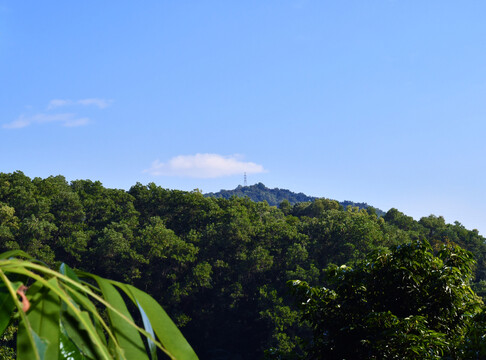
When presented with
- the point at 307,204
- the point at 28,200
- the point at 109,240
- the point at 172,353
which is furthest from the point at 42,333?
the point at 307,204

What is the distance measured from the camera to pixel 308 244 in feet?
90.1

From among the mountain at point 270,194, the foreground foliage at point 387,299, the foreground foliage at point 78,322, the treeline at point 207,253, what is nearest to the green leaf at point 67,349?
the foreground foliage at point 78,322

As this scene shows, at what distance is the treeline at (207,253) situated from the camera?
2509cm

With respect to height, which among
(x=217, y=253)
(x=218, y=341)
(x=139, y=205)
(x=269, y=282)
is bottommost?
(x=218, y=341)

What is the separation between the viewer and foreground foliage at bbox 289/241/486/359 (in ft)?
21.9

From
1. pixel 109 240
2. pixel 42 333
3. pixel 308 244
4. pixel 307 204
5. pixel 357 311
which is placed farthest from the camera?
pixel 307 204

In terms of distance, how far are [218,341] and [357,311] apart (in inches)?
825

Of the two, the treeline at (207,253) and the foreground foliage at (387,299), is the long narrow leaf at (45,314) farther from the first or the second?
the treeline at (207,253)

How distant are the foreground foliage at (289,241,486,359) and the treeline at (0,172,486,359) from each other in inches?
654

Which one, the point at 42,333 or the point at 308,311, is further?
the point at 308,311

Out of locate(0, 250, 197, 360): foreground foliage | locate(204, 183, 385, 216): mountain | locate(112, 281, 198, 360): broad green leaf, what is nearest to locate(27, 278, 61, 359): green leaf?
locate(0, 250, 197, 360): foreground foliage

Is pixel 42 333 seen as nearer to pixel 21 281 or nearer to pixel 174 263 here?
pixel 21 281

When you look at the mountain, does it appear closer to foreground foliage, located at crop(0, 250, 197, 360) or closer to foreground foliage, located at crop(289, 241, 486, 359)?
foreground foliage, located at crop(289, 241, 486, 359)

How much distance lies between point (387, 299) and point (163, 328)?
23.5 ft
